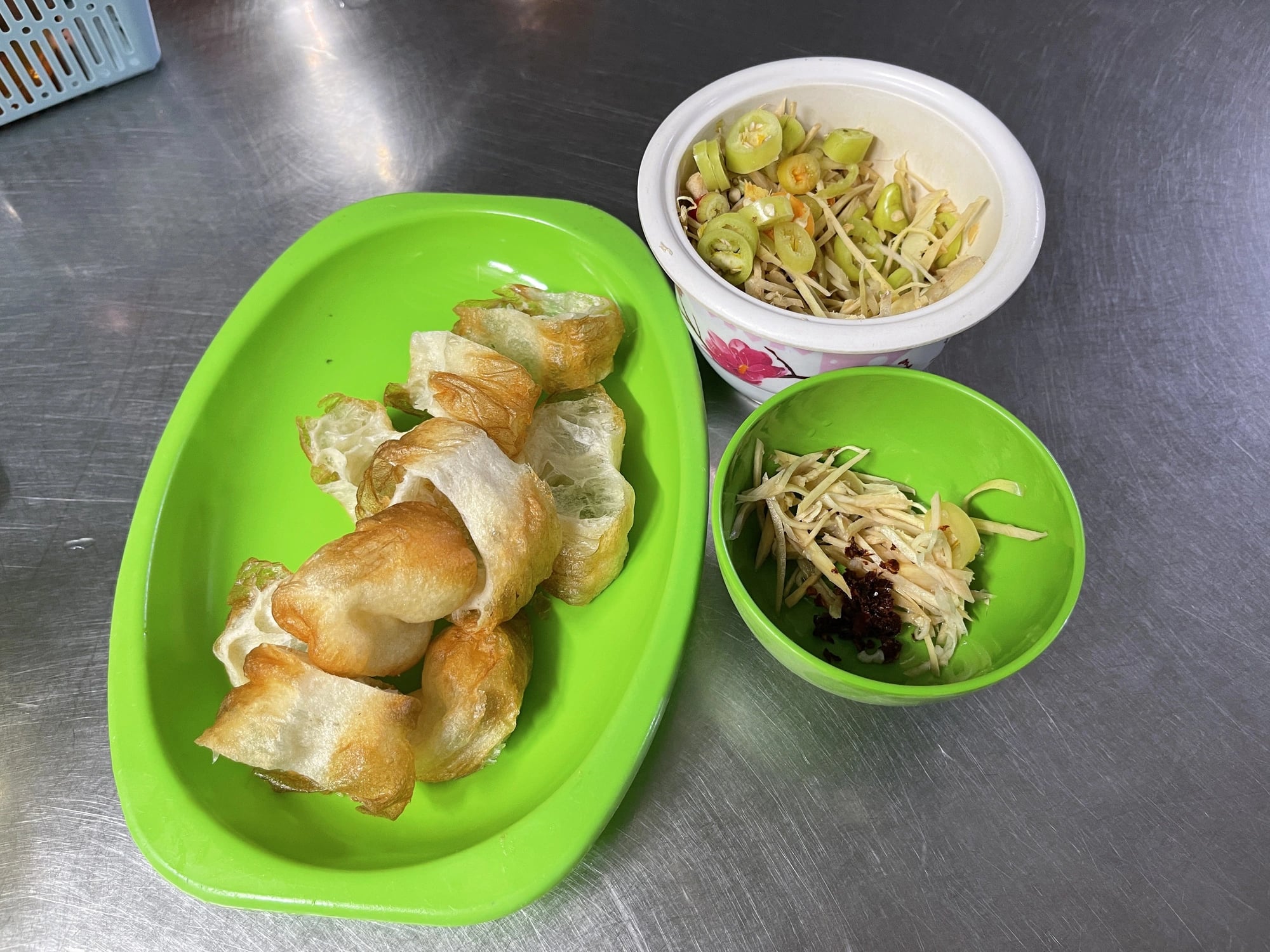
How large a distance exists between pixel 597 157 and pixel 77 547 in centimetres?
75

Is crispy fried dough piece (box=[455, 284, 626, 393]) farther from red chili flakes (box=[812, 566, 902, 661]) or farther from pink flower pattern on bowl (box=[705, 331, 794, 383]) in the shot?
red chili flakes (box=[812, 566, 902, 661])

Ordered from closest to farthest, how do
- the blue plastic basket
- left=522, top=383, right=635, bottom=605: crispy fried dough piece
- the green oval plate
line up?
the green oval plate, left=522, top=383, right=635, bottom=605: crispy fried dough piece, the blue plastic basket

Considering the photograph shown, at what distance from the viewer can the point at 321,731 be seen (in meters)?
0.60

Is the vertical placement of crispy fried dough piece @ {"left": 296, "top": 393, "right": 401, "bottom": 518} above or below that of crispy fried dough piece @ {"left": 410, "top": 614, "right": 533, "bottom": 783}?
above

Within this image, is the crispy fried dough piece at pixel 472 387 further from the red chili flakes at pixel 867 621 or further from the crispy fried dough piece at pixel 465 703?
the red chili flakes at pixel 867 621

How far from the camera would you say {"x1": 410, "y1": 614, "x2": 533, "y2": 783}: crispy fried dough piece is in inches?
24.6

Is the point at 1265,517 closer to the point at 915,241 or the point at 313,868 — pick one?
the point at 915,241

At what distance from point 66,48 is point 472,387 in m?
0.83

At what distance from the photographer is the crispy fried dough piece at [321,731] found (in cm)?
60

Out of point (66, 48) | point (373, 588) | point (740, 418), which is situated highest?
point (66, 48)

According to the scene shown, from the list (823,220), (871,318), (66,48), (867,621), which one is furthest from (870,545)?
(66,48)

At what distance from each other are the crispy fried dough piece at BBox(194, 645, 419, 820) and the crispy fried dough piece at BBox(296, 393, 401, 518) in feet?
0.61

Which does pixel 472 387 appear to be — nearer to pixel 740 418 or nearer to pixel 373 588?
pixel 373 588

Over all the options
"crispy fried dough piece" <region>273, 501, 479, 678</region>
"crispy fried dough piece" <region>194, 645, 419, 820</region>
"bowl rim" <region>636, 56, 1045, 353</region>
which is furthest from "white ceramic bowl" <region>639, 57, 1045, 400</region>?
"crispy fried dough piece" <region>194, 645, 419, 820</region>
